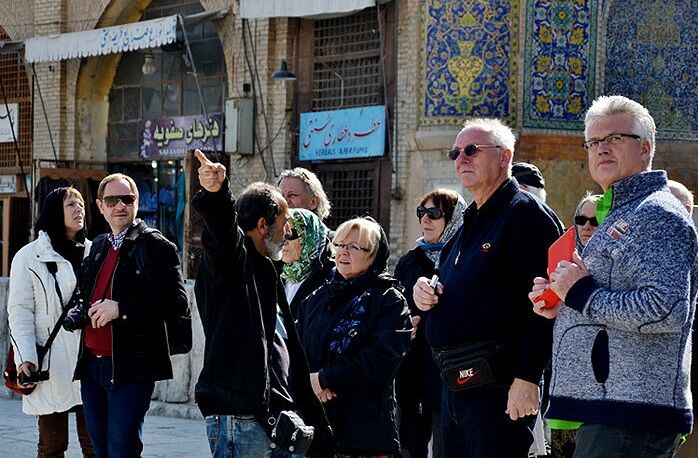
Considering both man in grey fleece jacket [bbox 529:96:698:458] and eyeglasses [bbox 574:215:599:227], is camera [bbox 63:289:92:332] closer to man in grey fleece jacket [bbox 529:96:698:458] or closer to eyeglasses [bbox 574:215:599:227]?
eyeglasses [bbox 574:215:599:227]

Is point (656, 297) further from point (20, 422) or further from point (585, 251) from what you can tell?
point (20, 422)

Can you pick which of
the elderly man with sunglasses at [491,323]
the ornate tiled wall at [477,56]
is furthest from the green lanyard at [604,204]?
the ornate tiled wall at [477,56]

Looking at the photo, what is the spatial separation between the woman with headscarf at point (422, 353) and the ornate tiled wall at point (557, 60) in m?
9.69

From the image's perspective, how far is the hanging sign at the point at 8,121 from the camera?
23859mm

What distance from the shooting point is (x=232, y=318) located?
4637mm

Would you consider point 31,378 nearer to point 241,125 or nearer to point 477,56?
point 477,56

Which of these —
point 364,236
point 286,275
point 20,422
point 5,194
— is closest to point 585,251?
point 364,236

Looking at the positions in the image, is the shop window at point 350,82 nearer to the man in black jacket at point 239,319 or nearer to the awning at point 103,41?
the awning at point 103,41

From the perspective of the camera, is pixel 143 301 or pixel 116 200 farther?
pixel 116 200

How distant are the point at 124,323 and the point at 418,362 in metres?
1.48

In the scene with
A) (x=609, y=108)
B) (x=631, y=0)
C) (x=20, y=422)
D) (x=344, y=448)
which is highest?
(x=631, y=0)

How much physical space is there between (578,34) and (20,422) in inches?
337

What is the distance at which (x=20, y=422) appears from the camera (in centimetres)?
1134

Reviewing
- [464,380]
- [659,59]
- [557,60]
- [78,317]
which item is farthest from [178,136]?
[464,380]
